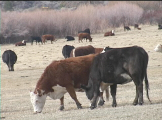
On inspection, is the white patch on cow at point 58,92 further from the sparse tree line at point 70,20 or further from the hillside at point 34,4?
the hillside at point 34,4

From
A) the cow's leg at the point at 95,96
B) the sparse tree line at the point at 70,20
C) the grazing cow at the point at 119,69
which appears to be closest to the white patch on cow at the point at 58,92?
the grazing cow at the point at 119,69

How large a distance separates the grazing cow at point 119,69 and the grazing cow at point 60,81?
562mm

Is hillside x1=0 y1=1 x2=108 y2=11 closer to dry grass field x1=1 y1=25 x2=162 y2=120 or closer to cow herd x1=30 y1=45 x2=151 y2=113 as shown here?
dry grass field x1=1 y1=25 x2=162 y2=120

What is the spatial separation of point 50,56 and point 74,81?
25.7m

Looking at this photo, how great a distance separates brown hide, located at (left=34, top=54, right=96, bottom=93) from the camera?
13383 mm

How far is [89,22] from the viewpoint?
77062 mm

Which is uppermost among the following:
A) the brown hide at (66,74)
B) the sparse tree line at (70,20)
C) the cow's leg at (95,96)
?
the brown hide at (66,74)

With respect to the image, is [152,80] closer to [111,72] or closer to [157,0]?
[111,72]

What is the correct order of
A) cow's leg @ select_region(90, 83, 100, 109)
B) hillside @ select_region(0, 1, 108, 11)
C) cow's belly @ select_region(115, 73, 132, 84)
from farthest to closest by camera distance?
hillside @ select_region(0, 1, 108, 11), cow's leg @ select_region(90, 83, 100, 109), cow's belly @ select_region(115, 73, 132, 84)

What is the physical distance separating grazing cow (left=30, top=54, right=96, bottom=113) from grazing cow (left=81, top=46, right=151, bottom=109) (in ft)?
1.85

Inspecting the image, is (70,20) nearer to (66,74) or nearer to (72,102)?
(72,102)

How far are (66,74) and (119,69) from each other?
156 cm

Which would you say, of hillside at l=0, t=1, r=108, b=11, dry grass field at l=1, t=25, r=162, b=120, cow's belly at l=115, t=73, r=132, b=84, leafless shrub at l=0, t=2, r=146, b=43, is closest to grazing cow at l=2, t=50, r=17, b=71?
dry grass field at l=1, t=25, r=162, b=120

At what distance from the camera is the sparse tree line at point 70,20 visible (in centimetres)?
7412
